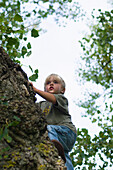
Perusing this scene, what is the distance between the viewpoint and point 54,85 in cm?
414

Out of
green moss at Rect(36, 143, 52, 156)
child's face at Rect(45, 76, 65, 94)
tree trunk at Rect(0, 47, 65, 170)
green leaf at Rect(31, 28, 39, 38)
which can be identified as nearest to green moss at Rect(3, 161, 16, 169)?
tree trunk at Rect(0, 47, 65, 170)

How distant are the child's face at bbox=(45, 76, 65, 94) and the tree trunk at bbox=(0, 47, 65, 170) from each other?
2.02m

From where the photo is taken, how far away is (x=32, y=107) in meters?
1.87

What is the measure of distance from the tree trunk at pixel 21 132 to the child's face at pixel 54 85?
202 cm

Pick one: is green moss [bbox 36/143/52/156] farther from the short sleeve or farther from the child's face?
the child's face

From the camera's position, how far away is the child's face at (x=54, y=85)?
13.5 ft

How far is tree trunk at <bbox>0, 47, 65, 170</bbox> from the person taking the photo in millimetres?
1530

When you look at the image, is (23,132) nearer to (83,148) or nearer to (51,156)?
(51,156)

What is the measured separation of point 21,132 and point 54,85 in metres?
2.48

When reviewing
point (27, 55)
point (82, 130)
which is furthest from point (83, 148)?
point (27, 55)

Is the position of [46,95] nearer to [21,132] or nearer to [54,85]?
[54,85]

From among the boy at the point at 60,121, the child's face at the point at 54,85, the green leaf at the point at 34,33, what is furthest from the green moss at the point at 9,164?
the child's face at the point at 54,85

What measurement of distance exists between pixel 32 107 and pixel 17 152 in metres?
0.40

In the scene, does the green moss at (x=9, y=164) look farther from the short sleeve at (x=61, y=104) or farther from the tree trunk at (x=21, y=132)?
the short sleeve at (x=61, y=104)
